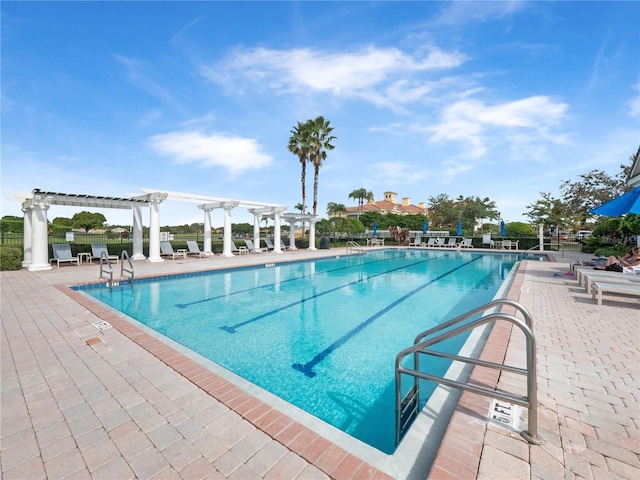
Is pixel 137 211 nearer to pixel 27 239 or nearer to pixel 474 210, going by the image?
pixel 27 239

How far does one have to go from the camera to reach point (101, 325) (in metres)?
4.95

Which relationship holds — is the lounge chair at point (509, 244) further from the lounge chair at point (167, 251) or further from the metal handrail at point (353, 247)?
the lounge chair at point (167, 251)

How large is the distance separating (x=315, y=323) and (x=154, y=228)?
12.2 meters

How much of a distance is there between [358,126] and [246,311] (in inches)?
559

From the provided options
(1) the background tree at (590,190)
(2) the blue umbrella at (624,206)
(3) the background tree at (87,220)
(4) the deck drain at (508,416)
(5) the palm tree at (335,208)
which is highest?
(5) the palm tree at (335,208)

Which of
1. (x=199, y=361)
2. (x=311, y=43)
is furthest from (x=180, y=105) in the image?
(x=199, y=361)

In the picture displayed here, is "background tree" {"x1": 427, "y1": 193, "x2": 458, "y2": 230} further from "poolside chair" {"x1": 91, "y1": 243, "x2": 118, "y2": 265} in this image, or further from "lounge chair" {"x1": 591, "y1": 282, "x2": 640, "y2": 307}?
"poolside chair" {"x1": 91, "y1": 243, "x2": 118, "y2": 265}

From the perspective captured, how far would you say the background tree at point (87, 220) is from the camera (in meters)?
46.9

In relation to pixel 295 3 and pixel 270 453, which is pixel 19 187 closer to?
pixel 295 3

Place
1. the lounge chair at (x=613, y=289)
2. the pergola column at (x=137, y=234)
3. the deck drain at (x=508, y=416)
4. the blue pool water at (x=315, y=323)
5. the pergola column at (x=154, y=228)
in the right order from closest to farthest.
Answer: the deck drain at (x=508, y=416) < the blue pool water at (x=315, y=323) < the lounge chair at (x=613, y=289) < the pergola column at (x=154, y=228) < the pergola column at (x=137, y=234)

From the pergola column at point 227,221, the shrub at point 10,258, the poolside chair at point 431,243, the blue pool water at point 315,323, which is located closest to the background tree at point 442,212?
the poolside chair at point 431,243

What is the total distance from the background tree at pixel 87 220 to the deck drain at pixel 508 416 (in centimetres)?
5817

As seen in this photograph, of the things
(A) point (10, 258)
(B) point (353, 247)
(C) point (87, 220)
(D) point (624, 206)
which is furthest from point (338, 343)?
(C) point (87, 220)

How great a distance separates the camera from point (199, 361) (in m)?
3.73
